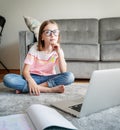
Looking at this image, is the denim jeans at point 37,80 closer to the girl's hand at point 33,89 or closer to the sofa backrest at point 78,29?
the girl's hand at point 33,89

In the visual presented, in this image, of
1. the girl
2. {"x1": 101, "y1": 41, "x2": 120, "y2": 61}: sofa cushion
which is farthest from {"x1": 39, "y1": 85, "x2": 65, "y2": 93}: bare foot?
{"x1": 101, "y1": 41, "x2": 120, "y2": 61}: sofa cushion

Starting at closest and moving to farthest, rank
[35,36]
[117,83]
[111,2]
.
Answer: [117,83], [35,36], [111,2]

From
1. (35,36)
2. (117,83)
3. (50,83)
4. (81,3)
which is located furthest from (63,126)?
(81,3)

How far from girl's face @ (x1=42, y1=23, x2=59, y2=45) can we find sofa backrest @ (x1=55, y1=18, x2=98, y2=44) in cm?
107

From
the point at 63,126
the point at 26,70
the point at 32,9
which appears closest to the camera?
the point at 63,126

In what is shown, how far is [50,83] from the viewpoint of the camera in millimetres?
1570

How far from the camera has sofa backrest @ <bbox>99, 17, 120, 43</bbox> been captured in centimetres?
259

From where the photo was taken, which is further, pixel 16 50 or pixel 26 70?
pixel 16 50

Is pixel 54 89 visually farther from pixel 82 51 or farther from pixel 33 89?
pixel 82 51

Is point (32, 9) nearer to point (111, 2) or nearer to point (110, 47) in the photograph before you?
point (111, 2)

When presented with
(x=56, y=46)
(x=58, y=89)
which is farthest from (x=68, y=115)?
(x=56, y=46)

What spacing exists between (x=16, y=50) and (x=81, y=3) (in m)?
1.09

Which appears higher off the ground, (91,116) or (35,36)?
(35,36)

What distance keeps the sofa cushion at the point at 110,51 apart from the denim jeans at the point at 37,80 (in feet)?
2.24
